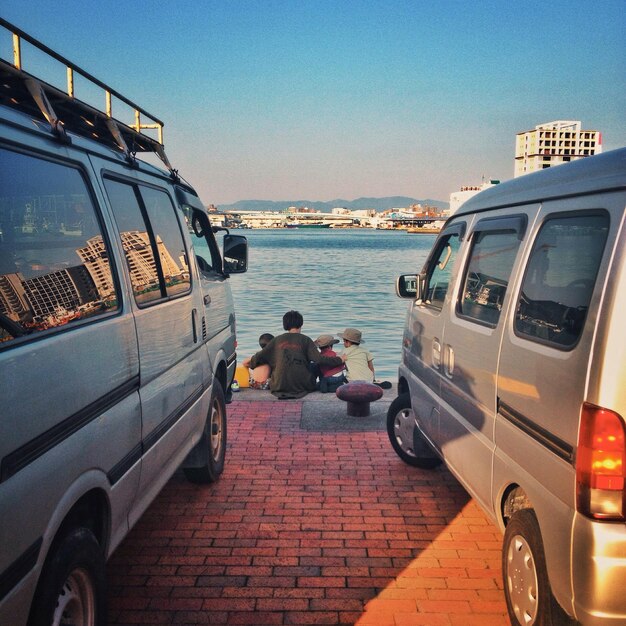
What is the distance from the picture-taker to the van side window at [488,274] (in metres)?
3.72

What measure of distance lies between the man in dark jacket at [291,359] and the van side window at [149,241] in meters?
4.10

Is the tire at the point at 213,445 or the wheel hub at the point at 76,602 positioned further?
the tire at the point at 213,445

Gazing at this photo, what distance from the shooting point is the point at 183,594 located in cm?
396

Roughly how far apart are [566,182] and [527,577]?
177 centimetres

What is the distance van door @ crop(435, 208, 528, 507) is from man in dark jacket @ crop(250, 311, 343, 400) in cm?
440

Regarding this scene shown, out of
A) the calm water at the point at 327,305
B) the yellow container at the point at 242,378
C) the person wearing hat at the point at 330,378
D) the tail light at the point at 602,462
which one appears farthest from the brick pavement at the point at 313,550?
the calm water at the point at 327,305

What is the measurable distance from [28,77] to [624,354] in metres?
2.58

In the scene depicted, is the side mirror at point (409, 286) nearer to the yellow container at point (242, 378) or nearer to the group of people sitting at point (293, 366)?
the group of people sitting at point (293, 366)

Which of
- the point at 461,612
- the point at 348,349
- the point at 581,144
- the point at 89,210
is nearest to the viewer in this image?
the point at 89,210

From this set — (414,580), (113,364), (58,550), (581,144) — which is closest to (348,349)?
(581,144)

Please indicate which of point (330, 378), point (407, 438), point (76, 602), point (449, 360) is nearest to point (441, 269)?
point (449, 360)

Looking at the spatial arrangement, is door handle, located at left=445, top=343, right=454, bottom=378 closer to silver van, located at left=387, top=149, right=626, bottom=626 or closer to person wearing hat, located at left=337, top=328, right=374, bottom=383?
silver van, located at left=387, top=149, right=626, bottom=626

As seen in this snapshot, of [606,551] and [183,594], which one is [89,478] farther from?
[606,551]

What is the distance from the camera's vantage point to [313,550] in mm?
4535
